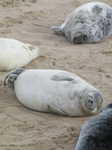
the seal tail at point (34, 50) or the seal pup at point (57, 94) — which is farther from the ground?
the seal pup at point (57, 94)

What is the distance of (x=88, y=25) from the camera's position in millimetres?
8016

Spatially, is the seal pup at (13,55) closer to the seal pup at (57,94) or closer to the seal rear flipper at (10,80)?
the seal rear flipper at (10,80)

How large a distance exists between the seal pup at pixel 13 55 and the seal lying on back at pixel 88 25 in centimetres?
119

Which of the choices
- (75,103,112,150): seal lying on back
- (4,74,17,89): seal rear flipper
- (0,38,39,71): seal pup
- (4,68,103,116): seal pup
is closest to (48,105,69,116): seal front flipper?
(4,68,103,116): seal pup

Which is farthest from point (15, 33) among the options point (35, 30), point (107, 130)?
point (107, 130)

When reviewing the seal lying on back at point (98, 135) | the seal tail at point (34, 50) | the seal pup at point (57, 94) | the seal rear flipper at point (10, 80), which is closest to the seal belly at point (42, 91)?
the seal pup at point (57, 94)

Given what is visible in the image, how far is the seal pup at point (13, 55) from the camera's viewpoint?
645 cm

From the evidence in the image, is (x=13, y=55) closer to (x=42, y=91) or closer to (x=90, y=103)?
(x=42, y=91)

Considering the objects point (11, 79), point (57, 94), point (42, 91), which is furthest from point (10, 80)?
point (57, 94)

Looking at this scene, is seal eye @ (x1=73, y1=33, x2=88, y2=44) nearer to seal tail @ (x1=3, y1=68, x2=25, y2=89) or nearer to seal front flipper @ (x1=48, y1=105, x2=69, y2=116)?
seal tail @ (x1=3, y1=68, x2=25, y2=89)

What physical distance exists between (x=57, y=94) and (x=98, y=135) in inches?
53.4

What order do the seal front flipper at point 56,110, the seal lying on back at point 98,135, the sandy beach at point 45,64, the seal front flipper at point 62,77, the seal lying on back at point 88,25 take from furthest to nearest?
the seal lying on back at point 88,25, the seal front flipper at point 62,77, the seal front flipper at point 56,110, the sandy beach at point 45,64, the seal lying on back at point 98,135

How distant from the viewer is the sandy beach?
489 centimetres

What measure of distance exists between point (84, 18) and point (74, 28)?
0.22 metres
